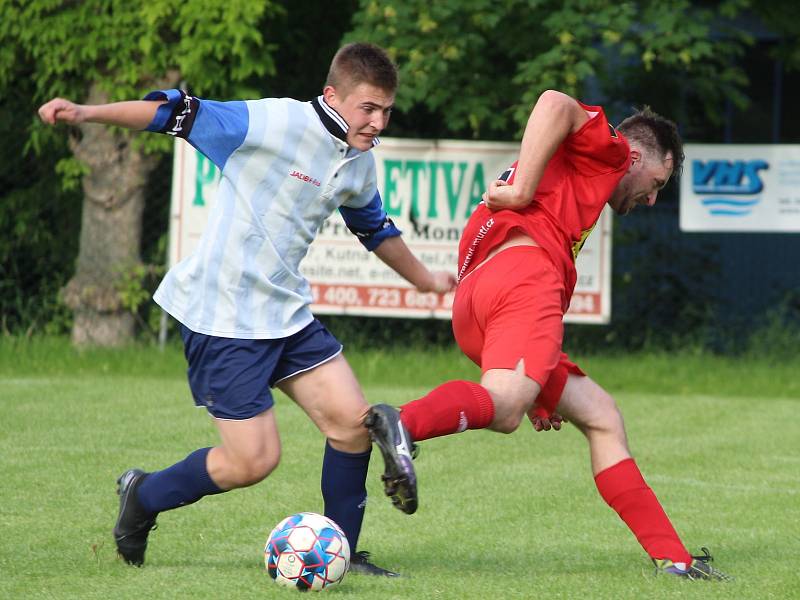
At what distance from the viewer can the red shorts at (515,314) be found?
4625 mm

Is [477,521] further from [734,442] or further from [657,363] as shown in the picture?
[657,363]

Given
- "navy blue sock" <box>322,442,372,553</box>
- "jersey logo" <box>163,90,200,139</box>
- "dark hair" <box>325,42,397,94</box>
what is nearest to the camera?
"jersey logo" <box>163,90,200,139</box>

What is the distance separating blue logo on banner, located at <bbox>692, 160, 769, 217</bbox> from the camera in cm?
1253

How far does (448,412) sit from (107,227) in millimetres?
9093

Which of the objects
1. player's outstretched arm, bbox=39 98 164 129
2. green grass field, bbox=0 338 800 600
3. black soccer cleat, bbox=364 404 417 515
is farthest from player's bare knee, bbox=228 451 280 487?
player's outstretched arm, bbox=39 98 164 129

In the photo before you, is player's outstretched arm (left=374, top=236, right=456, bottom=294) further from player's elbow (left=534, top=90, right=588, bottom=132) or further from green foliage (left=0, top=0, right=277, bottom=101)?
green foliage (left=0, top=0, right=277, bottom=101)

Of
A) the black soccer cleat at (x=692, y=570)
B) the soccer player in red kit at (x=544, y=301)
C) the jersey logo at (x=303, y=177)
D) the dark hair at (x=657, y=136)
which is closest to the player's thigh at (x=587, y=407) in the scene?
the soccer player in red kit at (x=544, y=301)

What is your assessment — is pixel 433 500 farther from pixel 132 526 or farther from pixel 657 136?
pixel 657 136

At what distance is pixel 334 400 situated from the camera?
5012mm

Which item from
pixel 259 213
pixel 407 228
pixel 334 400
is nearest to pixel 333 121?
pixel 259 213

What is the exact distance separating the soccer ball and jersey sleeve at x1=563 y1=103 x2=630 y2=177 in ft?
5.05

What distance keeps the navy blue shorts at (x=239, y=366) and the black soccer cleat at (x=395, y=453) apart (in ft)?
2.20

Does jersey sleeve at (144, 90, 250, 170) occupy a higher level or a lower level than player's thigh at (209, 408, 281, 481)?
higher

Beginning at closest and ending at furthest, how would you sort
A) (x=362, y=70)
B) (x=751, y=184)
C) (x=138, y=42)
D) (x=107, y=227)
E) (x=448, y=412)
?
(x=448, y=412), (x=362, y=70), (x=751, y=184), (x=138, y=42), (x=107, y=227)
